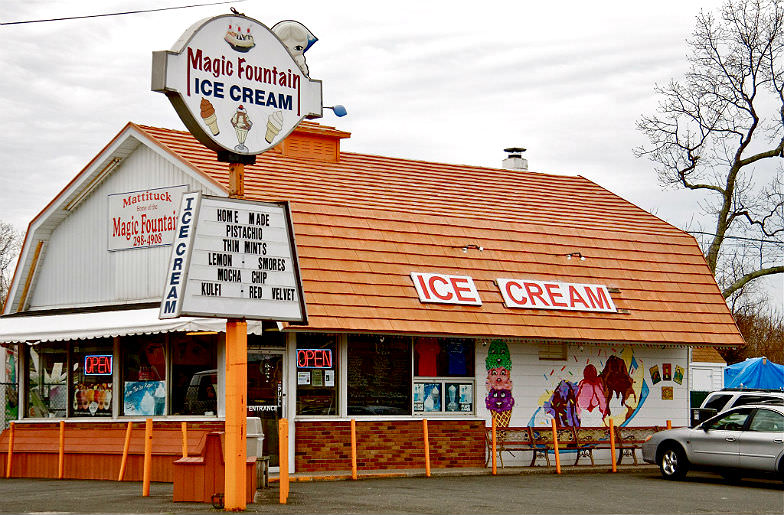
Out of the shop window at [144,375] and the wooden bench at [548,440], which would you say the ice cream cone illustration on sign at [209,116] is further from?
the wooden bench at [548,440]

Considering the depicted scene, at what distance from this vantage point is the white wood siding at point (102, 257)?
2127 centimetres

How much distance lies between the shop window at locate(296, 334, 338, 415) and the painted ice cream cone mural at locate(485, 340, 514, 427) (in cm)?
338

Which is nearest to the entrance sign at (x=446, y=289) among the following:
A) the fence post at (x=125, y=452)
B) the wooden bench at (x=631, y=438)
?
the wooden bench at (x=631, y=438)

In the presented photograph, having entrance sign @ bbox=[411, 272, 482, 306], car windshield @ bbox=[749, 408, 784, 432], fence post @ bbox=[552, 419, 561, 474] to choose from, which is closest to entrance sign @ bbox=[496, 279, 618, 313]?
entrance sign @ bbox=[411, 272, 482, 306]

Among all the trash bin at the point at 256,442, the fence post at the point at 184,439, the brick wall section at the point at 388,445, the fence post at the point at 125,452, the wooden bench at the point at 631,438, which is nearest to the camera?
the trash bin at the point at 256,442

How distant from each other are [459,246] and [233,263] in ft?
29.1

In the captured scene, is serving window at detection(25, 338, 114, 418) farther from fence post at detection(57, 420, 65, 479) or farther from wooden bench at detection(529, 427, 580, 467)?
wooden bench at detection(529, 427, 580, 467)

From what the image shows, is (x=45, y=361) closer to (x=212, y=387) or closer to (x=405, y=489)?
(x=212, y=387)

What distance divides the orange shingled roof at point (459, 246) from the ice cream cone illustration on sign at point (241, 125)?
17.6ft

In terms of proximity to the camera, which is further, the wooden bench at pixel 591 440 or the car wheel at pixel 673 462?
the wooden bench at pixel 591 440


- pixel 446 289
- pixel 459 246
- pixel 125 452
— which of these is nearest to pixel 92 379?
pixel 125 452

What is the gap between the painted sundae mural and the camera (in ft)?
76.3

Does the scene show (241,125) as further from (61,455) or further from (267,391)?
(61,455)

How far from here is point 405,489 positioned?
58.1 feet
